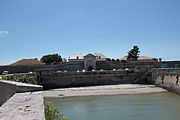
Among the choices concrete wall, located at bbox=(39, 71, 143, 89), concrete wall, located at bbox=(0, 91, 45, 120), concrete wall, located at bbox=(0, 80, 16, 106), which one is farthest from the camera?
concrete wall, located at bbox=(39, 71, 143, 89)

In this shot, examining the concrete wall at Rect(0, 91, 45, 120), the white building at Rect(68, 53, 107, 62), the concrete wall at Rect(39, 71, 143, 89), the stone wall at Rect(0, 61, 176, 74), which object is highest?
the white building at Rect(68, 53, 107, 62)

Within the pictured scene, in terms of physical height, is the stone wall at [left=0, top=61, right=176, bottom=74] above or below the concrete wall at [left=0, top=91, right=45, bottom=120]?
above

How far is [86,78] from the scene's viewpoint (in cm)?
3722

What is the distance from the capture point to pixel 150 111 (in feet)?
54.6

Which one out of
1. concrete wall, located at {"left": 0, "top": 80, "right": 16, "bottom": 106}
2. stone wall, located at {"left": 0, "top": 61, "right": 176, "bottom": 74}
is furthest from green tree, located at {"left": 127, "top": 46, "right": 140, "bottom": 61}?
→ concrete wall, located at {"left": 0, "top": 80, "right": 16, "bottom": 106}

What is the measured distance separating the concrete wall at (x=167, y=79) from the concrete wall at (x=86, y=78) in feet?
14.5

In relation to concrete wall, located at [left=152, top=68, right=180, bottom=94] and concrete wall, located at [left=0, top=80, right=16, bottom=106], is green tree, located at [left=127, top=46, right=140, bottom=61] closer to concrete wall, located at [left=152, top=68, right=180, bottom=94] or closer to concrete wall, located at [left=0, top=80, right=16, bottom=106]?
concrete wall, located at [left=152, top=68, right=180, bottom=94]

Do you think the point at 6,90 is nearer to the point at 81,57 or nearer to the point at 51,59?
the point at 81,57

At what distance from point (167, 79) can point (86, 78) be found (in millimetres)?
14082

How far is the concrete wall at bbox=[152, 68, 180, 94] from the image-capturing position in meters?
26.0

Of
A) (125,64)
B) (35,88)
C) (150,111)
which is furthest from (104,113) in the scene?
(125,64)

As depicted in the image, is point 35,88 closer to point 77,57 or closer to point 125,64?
point 125,64

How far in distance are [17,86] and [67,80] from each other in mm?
30624

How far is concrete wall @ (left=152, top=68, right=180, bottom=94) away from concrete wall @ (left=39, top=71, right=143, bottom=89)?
174 inches
